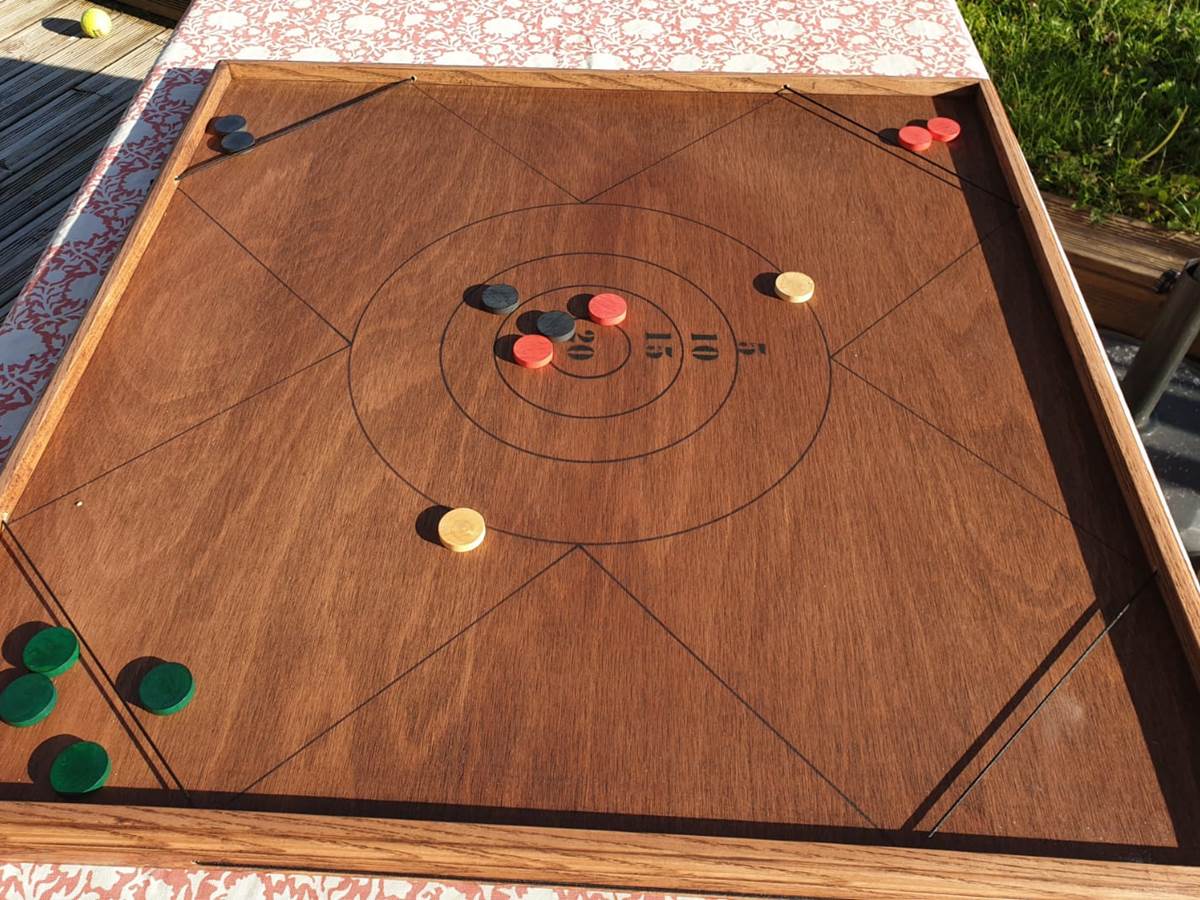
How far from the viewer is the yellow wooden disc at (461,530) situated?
4.36ft

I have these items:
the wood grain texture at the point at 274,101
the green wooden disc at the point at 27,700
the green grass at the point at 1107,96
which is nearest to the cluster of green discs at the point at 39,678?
the green wooden disc at the point at 27,700

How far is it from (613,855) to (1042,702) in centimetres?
55

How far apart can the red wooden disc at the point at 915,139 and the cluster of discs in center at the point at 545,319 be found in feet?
2.28

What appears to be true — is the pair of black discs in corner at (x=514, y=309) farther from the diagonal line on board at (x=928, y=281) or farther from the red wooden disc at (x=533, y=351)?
the diagonal line on board at (x=928, y=281)

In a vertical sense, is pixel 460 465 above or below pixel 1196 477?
above

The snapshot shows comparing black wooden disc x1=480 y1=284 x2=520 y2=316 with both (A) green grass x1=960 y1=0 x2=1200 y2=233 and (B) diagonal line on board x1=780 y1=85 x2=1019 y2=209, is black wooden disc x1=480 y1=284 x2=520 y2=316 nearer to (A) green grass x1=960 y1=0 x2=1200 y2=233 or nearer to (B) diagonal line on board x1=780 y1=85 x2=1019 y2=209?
(B) diagonal line on board x1=780 y1=85 x2=1019 y2=209

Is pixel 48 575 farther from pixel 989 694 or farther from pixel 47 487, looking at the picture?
pixel 989 694

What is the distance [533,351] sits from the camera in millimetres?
1565

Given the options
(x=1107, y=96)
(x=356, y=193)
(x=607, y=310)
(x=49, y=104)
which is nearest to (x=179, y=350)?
(x=356, y=193)

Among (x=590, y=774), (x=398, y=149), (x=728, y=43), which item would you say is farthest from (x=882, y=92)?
(x=590, y=774)

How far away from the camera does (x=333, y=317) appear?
1641 mm

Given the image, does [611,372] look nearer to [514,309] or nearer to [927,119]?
[514,309]

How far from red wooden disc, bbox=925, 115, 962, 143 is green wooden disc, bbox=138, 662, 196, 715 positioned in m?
1.61

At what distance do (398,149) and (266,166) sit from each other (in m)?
0.25
